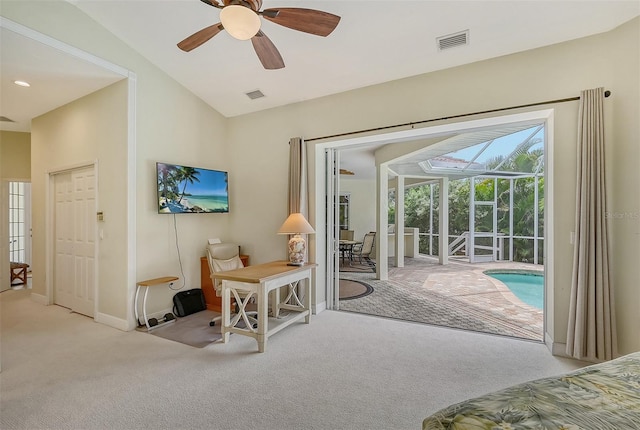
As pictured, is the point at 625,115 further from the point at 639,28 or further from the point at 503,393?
the point at 503,393

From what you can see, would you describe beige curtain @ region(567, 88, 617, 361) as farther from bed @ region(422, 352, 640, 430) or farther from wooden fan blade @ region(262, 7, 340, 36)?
wooden fan blade @ region(262, 7, 340, 36)

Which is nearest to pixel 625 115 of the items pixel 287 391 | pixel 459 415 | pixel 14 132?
pixel 459 415

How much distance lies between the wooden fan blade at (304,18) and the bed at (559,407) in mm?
2190

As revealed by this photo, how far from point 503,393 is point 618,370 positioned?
51 centimetres

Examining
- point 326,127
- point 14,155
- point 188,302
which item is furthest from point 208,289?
point 14,155

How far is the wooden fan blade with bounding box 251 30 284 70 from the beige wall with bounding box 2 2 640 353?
4.91 ft

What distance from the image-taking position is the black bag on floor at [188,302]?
4012mm

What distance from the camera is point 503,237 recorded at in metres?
8.72

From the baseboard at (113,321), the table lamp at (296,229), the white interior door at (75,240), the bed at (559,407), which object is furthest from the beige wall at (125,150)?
the bed at (559,407)

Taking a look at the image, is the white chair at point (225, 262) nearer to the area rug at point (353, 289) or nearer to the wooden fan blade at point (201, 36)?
the area rug at point (353, 289)

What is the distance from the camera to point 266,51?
2.45m

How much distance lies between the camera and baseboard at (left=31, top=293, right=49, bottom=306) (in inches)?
176

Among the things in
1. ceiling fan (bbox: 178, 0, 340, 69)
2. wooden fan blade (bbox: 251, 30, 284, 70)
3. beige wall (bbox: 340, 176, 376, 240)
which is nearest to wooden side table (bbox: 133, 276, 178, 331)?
ceiling fan (bbox: 178, 0, 340, 69)

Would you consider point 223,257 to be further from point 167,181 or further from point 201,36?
point 201,36
